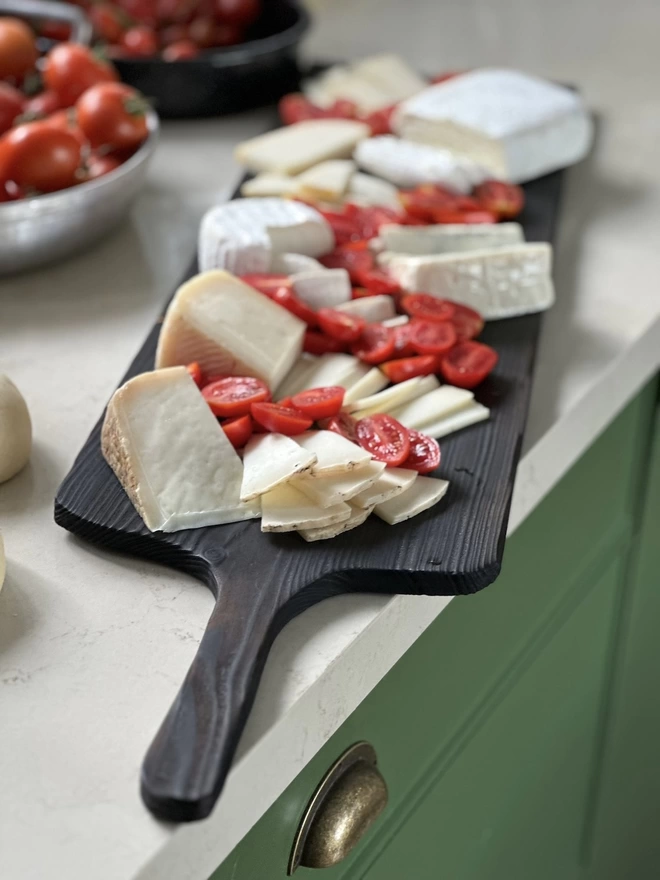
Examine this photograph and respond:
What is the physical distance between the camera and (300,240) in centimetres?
113

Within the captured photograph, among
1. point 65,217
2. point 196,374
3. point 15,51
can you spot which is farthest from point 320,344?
point 15,51

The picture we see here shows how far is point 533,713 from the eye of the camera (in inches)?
45.3

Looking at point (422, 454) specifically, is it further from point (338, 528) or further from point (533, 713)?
point (533, 713)

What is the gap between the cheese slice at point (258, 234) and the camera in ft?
3.56

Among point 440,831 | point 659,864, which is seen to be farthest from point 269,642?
point 659,864

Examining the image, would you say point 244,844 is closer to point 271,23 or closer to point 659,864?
point 659,864

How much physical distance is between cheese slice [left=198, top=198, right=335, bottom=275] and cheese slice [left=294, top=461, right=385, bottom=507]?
0.36 m

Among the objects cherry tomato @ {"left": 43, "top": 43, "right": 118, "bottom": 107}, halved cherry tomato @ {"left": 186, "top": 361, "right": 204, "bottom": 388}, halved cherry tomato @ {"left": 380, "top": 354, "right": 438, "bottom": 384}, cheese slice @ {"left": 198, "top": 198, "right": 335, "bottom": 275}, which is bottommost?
halved cherry tomato @ {"left": 380, "top": 354, "right": 438, "bottom": 384}

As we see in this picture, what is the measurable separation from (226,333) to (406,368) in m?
0.17

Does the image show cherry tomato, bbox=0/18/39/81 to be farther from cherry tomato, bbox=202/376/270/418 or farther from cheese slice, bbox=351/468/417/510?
cheese slice, bbox=351/468/417/510

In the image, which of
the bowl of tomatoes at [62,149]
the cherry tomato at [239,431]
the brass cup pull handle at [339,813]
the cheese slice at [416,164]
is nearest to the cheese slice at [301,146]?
the cheese slice at [416,164]

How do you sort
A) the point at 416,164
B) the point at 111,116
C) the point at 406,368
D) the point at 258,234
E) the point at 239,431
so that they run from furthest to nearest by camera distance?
the point at 416,164, the point at 111,116, the point at 258,234, the point at 406,368, the point at 239,431

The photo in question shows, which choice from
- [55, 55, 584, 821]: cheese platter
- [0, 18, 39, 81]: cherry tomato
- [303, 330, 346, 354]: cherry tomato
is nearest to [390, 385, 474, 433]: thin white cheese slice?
[55, 55, 584, 821]: cheese platter

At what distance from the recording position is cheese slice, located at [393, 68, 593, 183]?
1.38 meters
